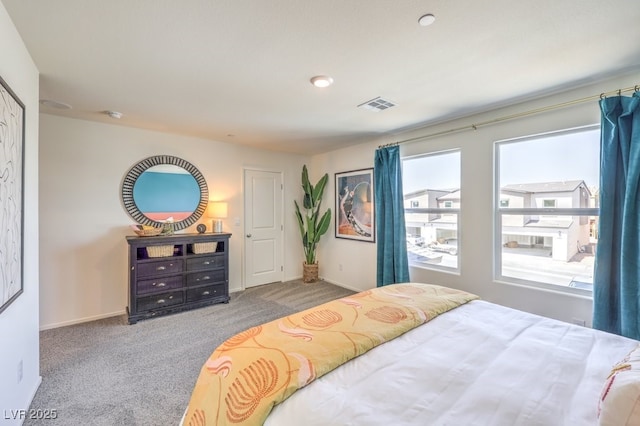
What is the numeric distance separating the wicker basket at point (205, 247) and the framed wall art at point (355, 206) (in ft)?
6.69

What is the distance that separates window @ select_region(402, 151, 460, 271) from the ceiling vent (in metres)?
1.05

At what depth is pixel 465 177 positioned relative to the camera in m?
3.12

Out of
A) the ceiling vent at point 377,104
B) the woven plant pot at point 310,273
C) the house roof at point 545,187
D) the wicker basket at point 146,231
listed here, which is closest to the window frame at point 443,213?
the house roof at point 545,187

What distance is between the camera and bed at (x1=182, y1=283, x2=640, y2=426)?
0.91m

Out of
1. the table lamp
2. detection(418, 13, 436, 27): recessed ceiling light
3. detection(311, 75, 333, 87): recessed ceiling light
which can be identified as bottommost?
the table lamp

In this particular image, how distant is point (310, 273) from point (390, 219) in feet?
6.18

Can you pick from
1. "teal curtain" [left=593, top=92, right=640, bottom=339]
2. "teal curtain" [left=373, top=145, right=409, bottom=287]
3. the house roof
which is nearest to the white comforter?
"teal curtain" [left=593, top=92, right=640, bottom=339]

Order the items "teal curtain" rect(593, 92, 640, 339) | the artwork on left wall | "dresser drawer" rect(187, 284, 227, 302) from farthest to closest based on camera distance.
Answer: "dresser drawer" rect(187, 284, 227, 302), "teal curtain" rect(593, 92, 640, 339), the artwork on left wall

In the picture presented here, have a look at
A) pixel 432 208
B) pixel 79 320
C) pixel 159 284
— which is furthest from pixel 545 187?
pixel 79 320

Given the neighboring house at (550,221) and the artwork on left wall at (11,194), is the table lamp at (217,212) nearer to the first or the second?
the artwork on left wall at (11,194)

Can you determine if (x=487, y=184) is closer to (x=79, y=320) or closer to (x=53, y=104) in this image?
(x=53, y=104)

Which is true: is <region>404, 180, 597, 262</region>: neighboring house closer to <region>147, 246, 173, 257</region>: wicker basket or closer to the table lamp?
the table lamp

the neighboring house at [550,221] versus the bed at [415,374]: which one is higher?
the neighboring house at [550,221]

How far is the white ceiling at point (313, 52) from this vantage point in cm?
147
